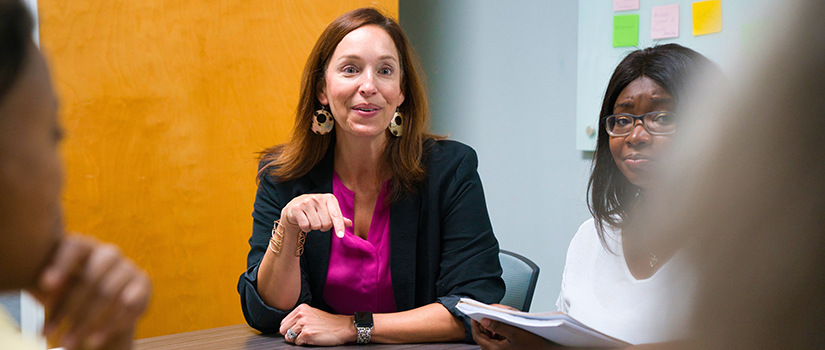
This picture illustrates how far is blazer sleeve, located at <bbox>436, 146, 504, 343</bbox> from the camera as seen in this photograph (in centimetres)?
163

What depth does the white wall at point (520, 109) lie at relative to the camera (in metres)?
2.86

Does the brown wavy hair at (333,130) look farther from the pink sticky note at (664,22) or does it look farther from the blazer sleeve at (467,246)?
the pink sticky note at (664,22)

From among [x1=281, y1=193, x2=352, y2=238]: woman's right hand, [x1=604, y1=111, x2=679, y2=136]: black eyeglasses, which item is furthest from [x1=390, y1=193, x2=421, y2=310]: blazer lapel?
[x1=604, y1=111, x2=679, y2=136]: black eyeglasses

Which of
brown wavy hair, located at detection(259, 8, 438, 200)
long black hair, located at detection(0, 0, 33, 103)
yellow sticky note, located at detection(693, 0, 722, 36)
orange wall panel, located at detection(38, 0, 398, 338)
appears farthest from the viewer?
yellow sticky note, located at detection(693, 0, 722, 36)

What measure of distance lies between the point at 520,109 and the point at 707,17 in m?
0.90

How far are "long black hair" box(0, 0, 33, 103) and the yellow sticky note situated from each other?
8.25 feet

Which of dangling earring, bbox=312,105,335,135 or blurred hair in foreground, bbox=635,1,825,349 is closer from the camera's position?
blurred hair in foreground, bbox=635,1,825,349

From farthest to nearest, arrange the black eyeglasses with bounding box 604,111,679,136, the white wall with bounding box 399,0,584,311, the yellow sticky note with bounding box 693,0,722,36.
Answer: the white wall with bounding box 399,0,584,311 → the yellow sticky note with bounding box 693,0,722,36 → the black eyeglasses with bounding box 604,111,679,136

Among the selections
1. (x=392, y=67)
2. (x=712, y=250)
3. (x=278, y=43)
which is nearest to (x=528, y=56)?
(x=278, y=43)

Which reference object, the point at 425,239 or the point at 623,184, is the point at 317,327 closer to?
the point at 425,239

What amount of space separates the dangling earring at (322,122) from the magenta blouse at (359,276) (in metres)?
0.28

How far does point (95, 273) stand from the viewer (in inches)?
9.4

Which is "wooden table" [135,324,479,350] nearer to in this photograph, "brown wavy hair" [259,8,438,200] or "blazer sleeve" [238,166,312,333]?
"blazer sleeve" [238,166,312,333]

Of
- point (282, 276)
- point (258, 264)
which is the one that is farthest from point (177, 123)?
point (282, 276)
